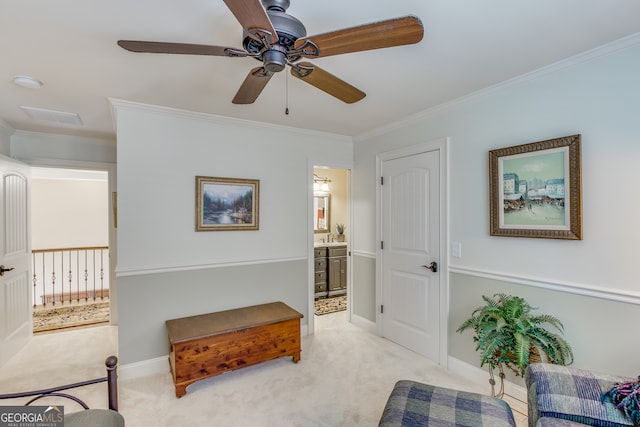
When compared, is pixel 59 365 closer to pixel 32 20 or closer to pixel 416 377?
pixel 32 20

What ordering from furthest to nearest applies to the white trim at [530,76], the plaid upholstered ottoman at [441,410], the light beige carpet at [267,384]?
the light beige carpet at [267,384], the white trim at [530,76], the plaid upholstered ottoman at [441,410]

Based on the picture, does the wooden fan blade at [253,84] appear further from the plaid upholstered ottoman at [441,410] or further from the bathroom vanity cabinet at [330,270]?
the bathroom vanity cabinet at [330,270]

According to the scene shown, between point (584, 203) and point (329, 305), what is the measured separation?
349cm

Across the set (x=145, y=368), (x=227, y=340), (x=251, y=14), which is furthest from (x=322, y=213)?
(x=251, y=14)

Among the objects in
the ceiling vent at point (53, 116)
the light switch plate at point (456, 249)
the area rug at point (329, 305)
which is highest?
the ceiling vent at point (53, 116)

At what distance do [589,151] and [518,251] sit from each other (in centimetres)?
80

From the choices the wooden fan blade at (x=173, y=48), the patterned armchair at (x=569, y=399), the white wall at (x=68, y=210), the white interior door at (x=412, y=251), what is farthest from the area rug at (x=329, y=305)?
the white wall at (x=68, y=210)

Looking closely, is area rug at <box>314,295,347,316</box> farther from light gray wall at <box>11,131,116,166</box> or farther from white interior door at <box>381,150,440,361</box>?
light gray wall at <box>11,131,116,166</box>

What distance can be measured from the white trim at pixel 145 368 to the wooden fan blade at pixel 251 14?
2865 mm

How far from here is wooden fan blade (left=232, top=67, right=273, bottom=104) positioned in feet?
5.16

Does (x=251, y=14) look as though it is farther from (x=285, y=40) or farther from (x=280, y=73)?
(x=280, y=73)

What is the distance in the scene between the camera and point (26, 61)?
1968 mm

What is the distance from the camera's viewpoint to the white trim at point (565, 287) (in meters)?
1.83

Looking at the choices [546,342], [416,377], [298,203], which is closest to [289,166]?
[298,203]
